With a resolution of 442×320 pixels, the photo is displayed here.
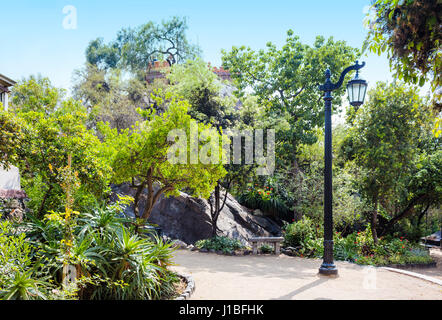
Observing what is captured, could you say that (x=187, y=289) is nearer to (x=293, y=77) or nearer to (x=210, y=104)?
(x=210, y=104)

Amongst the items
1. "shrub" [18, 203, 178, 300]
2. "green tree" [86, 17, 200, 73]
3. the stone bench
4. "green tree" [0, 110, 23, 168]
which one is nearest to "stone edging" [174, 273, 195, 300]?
"shrub" [18, 203, 178, 300]

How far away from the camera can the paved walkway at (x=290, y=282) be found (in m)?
6.36

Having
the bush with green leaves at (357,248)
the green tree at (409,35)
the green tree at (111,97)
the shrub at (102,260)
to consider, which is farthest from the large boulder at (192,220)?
the green tree at (409,35)

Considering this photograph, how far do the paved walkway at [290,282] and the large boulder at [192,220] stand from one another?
13.4ft

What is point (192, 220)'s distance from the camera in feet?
49.4

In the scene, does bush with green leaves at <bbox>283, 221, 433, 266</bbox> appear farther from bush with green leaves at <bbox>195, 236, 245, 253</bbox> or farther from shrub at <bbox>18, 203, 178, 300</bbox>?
shrub at <bbox>18, 203, 178, 300</bbox>

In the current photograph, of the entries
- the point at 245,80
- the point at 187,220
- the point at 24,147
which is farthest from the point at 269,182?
the point at 24,147

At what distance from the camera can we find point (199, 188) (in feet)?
30.5

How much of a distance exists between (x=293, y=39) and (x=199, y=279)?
11991 millimetres

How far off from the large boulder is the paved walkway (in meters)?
4.08

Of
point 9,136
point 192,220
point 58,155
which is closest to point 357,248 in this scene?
point 192,220

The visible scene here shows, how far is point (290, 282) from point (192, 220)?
26.3ft

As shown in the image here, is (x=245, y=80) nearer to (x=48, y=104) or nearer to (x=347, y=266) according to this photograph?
(x=347, y=266)

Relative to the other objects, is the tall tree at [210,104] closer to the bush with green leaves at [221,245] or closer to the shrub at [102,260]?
the bush with green leaves at [221,245]
